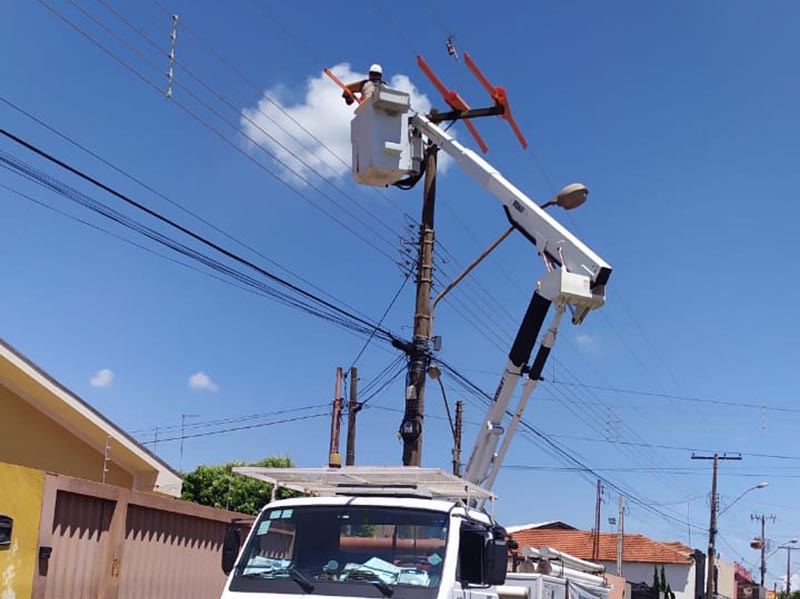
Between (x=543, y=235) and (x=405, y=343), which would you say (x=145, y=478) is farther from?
(x=543, y=235)

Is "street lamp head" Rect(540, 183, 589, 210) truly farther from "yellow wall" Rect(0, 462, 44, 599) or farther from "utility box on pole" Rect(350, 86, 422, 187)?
"yellow wall" Rect(0, 462, 44, 599)

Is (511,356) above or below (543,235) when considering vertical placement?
below

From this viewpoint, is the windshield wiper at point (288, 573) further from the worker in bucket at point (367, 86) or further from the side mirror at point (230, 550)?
the worker in bucket at point (367, 86)

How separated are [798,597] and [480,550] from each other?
9867 cm

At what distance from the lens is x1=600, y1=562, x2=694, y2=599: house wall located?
56.9 meters

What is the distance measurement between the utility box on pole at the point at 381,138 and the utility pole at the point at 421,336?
4.19 ft

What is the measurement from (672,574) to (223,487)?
32.7 meters

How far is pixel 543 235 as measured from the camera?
49.2 ft

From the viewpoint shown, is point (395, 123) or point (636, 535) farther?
point (636, 535)

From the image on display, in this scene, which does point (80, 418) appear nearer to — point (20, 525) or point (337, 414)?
point (20, 525)

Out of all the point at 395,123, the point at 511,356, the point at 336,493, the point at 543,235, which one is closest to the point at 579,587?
the point at 511,356

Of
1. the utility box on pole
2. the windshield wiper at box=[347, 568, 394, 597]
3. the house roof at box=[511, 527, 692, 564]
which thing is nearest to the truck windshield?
the windshield wiper at box=[347, 568, 394, 597]

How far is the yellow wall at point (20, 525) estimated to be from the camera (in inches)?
324

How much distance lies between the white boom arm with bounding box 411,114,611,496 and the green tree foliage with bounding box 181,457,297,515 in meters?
17.0
